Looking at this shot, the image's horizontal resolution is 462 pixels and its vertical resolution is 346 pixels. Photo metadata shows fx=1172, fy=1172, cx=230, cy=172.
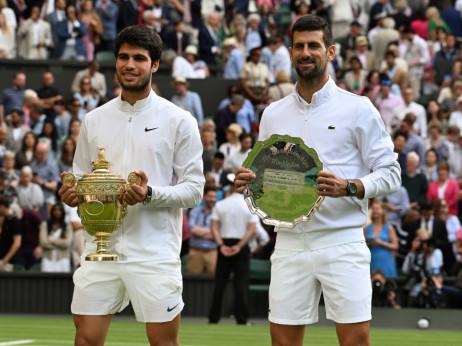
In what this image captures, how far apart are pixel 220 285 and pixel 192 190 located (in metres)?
9.45

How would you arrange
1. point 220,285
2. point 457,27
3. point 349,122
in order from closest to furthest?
1. point 349,122
2. point 220,285
3. point 457,27

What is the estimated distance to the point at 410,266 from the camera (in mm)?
16359

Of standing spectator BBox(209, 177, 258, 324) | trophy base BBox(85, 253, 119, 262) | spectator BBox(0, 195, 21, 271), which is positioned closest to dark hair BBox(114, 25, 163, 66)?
trophy base BBox(85, 253, 119, 262)

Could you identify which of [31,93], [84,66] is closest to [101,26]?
[84,66]

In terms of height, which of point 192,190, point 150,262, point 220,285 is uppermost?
point 192,190

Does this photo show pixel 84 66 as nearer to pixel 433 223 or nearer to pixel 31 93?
pixel 31 93

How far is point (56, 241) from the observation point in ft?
55.2

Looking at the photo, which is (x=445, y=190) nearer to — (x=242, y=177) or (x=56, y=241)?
(x=56, y=241)

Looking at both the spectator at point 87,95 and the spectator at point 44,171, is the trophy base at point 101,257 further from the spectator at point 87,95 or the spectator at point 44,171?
the spectator at point 87,95

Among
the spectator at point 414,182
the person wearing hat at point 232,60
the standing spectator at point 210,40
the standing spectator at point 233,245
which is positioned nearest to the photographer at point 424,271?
the spectator at point 414,182

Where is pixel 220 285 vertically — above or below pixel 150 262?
below

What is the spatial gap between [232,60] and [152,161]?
658 inches

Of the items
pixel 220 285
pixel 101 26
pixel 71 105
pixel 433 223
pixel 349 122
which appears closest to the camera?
pixel 349 122

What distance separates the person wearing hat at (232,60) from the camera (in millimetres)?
22625
